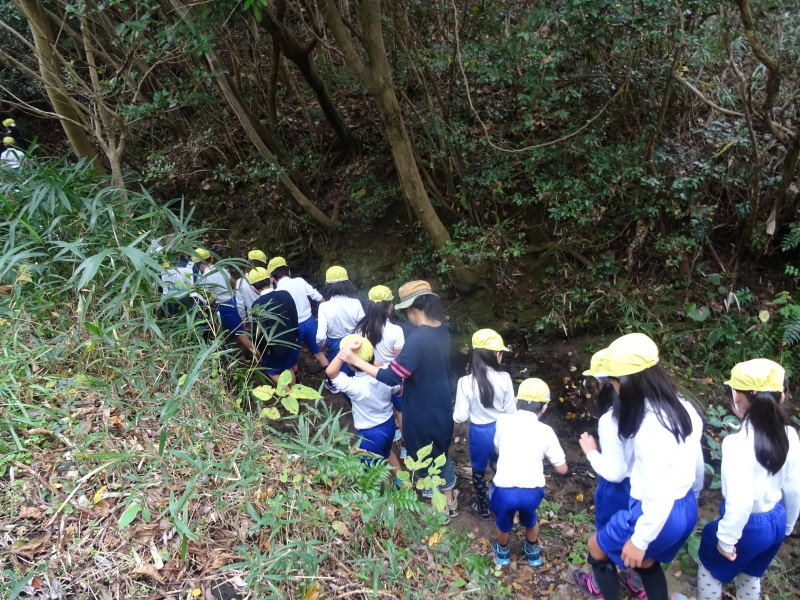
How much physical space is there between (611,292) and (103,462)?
16.7 ft

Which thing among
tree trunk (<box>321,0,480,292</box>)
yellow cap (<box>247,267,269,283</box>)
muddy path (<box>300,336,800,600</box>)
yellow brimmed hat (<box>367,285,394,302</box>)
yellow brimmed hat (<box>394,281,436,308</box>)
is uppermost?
tree trunk (<box>321,0,480,292</box>)

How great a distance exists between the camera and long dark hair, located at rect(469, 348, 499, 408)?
136 inches

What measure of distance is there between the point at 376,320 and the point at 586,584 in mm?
2452

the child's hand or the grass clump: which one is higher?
the grass clump

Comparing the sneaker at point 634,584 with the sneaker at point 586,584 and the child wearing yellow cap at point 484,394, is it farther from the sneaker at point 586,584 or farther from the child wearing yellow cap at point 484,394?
the child wearing yellow cap at point 484,394

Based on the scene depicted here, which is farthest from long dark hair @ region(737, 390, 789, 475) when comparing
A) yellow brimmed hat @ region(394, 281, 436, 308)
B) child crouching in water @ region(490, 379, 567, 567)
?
yellow brimmed hat @ region(394, 281, 436, 308)

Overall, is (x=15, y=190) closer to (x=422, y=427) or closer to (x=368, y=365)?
(x=368, y=365)

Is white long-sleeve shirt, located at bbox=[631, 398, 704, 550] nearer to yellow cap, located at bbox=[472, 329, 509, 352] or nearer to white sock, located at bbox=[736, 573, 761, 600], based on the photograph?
white sock, located at bbox=[736, 573, 761, 600]

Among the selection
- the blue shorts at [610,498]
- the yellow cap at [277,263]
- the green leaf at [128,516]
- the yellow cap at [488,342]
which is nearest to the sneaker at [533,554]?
the blue shorts at [610,498]

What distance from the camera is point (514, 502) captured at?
124 inches

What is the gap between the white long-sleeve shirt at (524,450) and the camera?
313 cm

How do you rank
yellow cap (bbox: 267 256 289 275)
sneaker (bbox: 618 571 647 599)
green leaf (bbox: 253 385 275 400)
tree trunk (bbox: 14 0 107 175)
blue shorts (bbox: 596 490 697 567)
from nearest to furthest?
blue shorts (bbox: 596 490 697 567), green leaf (bbox: 253 385 275 400), sneaker (bbox: 618 571 647 599), tree trunk (bbox: 14 0 107 175), yellow cap (bbox: 267 256 289 275)

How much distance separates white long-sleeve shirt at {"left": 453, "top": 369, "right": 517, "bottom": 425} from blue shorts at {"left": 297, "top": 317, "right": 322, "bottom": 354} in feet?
8.05

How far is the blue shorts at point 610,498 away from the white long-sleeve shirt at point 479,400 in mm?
871
